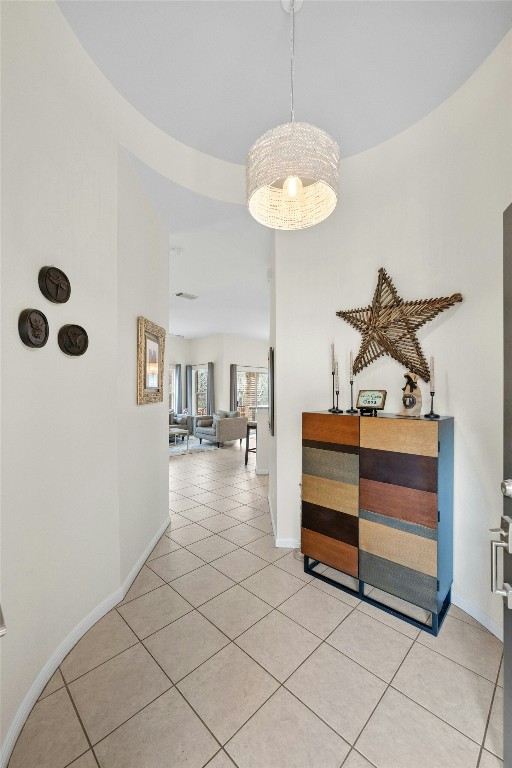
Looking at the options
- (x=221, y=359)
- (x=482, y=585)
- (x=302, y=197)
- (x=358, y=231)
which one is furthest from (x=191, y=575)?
(x=221, y=359)

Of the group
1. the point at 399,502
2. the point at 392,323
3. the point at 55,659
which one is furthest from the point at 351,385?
the point at 55,659

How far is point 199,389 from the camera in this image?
10.2 m

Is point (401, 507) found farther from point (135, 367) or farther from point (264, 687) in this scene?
point (135, 367)

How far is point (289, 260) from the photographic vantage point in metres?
2.81

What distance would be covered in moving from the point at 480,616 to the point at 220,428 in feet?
19.8

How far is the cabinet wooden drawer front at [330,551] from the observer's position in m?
2.14

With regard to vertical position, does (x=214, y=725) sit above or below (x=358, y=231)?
below

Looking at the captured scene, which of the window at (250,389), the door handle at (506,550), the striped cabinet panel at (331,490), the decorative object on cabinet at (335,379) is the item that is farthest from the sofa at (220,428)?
the door handle at (506,550)

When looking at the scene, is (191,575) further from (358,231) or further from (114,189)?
(358,231)

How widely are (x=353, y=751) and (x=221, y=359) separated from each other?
8.55 m

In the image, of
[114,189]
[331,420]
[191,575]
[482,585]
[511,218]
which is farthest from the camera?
[191,575]

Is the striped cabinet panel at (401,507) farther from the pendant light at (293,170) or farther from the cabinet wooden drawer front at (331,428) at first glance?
the pendant light at (293,170)

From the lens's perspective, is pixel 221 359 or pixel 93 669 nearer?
pixel 93 669

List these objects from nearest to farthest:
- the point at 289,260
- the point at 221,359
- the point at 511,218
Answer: the point at 511,218 → the point at 289,260 → the point at 221,359
